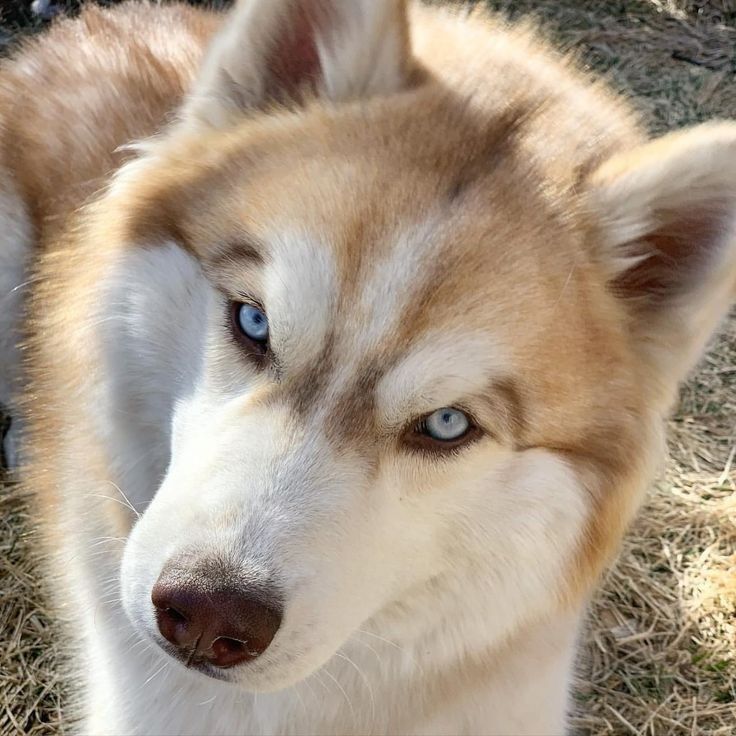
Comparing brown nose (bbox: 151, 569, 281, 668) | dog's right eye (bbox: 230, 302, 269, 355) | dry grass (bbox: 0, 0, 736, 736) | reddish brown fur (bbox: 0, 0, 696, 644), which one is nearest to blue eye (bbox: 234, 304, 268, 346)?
dog's right eye (bbox: 230, 302, 269, 355)

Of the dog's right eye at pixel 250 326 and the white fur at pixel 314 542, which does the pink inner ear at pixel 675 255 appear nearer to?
the white fur at pixel 314 542

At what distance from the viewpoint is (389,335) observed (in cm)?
136

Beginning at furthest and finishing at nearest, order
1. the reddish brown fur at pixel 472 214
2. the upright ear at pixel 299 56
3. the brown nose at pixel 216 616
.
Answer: the upright ear at pixel 299 56 < the reddish brown fur at pixel 472 214 < the brown nose at pixel 216 616

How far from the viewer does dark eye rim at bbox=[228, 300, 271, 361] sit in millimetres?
1478

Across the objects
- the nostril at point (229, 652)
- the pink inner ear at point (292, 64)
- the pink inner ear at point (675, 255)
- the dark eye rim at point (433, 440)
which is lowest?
the nostril at point (229, 652)

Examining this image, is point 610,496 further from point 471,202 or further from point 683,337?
point 471,202

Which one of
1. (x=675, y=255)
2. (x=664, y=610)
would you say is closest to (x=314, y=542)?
(x=675, y=255)

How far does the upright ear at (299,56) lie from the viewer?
5.17ft

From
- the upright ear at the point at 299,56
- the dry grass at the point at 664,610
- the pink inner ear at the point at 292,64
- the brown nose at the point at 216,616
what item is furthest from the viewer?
the dry grass at the point at 664,610

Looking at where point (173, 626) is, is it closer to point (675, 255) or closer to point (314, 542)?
point (314, 542)

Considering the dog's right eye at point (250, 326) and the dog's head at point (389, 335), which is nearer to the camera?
the dog's head at point (389, 335)

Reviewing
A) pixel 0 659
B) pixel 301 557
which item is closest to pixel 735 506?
pixel 301 557

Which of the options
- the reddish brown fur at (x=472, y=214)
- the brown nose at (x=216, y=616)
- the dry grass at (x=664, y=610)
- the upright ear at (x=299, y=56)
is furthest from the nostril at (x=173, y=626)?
the dry grass at (x=664, y=610)

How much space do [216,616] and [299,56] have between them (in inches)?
42.8
